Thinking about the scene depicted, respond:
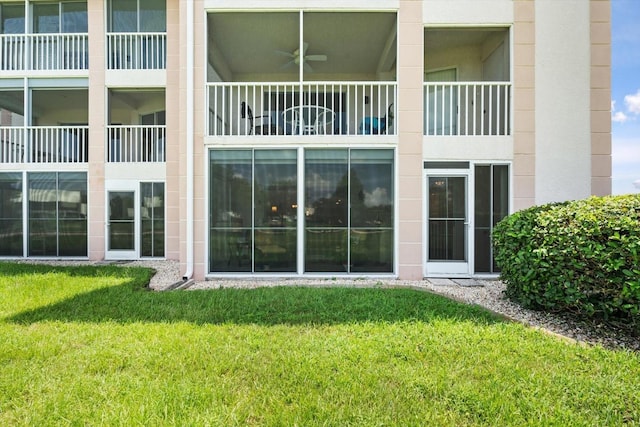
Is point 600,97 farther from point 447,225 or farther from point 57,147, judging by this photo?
point 57,147

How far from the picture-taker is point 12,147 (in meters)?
9.23

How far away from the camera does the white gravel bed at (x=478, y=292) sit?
3.67m

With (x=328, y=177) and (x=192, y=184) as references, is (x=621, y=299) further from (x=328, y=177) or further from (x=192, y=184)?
(x=192, y=184)

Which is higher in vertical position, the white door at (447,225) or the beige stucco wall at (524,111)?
the beige stucco wall at (524,111)

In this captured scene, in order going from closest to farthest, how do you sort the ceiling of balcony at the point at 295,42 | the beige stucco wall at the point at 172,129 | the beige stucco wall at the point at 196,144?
1. the beige stucco wall at the point at 196,144
2. the ceiling of balcony at the point at 295,42
3. the beige stucco wall at the point at 172,129

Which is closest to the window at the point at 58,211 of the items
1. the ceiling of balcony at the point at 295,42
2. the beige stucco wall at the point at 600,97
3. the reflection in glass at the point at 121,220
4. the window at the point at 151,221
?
the reflection in glass at the point at 121,220

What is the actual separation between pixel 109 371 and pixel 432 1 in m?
7.73

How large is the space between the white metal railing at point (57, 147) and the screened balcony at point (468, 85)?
913 cm

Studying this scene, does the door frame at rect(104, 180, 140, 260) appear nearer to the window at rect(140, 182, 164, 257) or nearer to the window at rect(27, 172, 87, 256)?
the window at rect(140, 182, 164, 257)

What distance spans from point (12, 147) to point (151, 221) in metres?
4.38

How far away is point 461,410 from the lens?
237 centimetres

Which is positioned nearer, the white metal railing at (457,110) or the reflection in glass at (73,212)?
the white metal railing at (457,110)

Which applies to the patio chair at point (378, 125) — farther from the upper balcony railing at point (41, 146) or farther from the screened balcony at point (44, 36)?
the screened balcony at point (44, 36)

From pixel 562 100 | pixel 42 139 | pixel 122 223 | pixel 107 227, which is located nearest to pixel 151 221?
pixel 122 223
